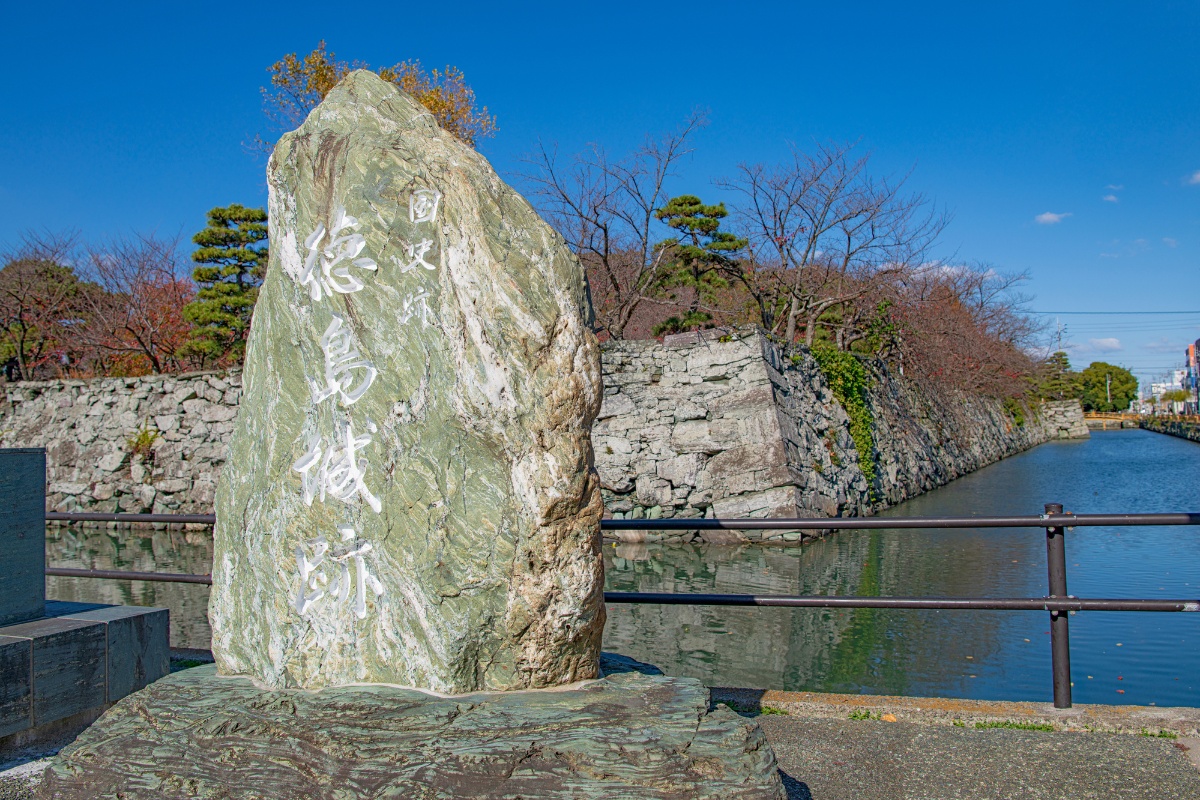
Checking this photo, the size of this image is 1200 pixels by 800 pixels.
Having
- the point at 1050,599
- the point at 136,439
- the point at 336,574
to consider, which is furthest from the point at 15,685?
the point at 136,439

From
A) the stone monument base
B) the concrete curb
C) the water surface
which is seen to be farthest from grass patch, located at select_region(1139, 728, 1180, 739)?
the stone monument base

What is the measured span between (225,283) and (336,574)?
15964 mm

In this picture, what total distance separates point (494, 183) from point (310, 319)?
2.34 feet

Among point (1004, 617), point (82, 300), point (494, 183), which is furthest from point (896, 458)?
point (82, 300)

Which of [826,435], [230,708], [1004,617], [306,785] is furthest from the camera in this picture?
[826,435]

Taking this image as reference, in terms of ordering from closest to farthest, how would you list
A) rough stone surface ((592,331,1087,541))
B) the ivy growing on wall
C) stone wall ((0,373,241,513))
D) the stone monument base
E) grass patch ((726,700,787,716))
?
1. the stone monument base
2. grass patch ((726,700,787,716))
3. rough stone surface ((592,331,1087,541))
4. the ivy growing on wall
5. stone wall ((0,373,241,513))

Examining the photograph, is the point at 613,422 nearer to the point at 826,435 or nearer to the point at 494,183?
the point at 826,435

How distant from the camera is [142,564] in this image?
10.6 meters

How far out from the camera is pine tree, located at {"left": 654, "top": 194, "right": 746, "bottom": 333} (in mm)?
19812

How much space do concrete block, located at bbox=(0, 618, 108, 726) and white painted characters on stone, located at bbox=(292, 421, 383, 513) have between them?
1.42 metres

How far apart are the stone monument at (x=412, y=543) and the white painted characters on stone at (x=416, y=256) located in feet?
0.04

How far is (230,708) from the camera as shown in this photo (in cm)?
244

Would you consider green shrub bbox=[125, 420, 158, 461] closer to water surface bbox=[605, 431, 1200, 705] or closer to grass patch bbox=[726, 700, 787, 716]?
water surface bbox=[605, 431, 1200, 705]

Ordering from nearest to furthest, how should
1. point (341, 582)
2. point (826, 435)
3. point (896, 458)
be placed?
point (341, 582)
point (826, 435)
point (896, 458)
